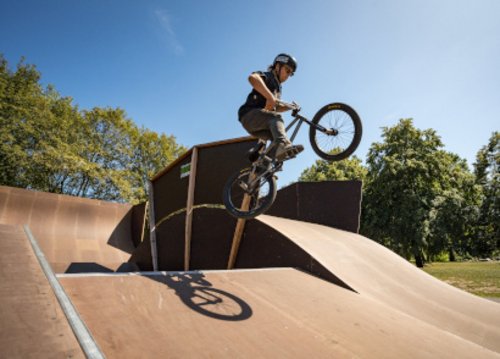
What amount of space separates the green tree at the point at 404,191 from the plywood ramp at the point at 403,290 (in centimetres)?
1899

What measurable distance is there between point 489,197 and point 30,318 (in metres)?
41.7

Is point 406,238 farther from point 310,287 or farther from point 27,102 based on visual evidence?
point 27,102

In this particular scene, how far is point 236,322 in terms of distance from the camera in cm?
257

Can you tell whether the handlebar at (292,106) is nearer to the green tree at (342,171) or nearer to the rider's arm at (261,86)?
the rider's arm at (261,86)

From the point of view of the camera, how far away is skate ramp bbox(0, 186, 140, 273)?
12.1 meters

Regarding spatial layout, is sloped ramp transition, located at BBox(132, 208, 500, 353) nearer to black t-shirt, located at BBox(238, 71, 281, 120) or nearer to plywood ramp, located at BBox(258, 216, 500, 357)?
plywood ramp, located at BBox(258, 216, 500, 357)

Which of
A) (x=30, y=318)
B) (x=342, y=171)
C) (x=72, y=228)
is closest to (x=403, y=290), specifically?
(x=30, y=318)

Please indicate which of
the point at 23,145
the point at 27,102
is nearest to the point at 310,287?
the point at 23,145

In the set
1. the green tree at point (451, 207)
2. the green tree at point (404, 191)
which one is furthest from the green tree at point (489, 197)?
the green tree at point (404, 191)

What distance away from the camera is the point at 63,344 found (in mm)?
1627

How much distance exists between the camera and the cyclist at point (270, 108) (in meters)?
4.25

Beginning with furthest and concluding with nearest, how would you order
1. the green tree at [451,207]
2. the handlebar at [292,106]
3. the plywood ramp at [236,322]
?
the green tree at [451,207]
the handlebar at [292,106]
the plywood ramp at [236,322]

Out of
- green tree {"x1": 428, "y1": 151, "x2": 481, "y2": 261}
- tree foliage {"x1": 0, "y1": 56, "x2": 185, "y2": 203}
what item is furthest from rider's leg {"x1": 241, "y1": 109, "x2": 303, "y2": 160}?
green tree {"x1": 428, "y1": 151, "x2": 481, "y2": 261}

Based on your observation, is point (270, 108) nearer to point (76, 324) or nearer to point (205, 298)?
point (205, 298)
